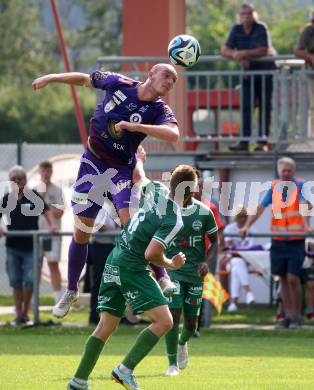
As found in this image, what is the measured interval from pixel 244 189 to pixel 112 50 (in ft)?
159

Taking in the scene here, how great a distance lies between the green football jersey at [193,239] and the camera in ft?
44.8

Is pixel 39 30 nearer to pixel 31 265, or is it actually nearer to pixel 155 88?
pixel 31 265

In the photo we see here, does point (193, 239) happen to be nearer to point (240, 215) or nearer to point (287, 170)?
point (287, 170)

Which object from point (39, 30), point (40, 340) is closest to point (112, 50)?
point (39, 30)

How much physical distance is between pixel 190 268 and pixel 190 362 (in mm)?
1103

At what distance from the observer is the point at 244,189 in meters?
19.9

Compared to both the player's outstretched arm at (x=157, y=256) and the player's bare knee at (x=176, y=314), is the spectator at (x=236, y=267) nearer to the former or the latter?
the player's bare knee at (x=176, y=314)

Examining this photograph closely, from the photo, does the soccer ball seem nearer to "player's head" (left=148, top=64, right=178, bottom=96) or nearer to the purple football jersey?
"player's head" (left=148, top=64, right=178, bottom=96)

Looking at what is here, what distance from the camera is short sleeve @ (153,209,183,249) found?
10.4 m

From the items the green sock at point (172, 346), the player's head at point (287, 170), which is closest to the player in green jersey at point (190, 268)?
the green sock at point (172, 346)

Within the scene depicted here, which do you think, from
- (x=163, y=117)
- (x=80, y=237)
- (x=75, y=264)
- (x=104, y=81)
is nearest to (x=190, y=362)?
Answer: (x=75, y=264)

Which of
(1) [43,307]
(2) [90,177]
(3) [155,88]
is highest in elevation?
(3) [155,88]

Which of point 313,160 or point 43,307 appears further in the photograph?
point 43,307

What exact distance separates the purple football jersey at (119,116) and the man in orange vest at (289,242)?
6008 mm
